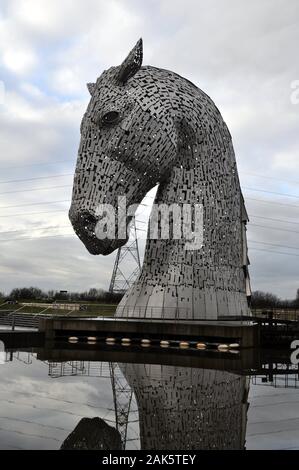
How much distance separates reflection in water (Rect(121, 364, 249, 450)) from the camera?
5426 mm

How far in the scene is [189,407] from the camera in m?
7.07

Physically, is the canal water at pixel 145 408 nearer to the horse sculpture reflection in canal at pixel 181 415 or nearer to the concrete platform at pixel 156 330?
the horse sculpture reflection in canal at pixel 181 415

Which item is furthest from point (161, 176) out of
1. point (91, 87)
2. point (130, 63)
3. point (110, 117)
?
point (91, 87)

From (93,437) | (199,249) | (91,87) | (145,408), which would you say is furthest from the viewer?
(91,87)

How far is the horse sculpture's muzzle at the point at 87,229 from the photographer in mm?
15180

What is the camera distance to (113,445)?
16.9ft

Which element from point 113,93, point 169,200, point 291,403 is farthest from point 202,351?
point 113,93

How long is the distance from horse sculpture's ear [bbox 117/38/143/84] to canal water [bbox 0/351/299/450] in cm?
897

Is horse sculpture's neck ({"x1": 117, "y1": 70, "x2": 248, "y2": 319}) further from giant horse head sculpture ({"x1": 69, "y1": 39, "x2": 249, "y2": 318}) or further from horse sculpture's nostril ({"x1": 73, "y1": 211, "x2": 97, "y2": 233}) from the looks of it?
horse sculpture's nostril ({"x1": 73, "y1": 211, "x2": 97, "y2": 233})

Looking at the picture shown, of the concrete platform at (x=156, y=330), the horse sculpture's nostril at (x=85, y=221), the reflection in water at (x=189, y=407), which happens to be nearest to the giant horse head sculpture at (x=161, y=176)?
the horse sculpture's nostril at (x=85, y=221)

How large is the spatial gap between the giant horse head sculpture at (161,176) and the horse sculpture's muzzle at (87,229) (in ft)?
0.10

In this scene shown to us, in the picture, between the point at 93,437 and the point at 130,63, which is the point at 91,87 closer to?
the point at 130,63

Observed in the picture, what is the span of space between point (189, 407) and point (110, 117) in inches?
408

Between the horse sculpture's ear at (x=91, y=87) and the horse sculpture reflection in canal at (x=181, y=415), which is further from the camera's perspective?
the horse sculpture's ear at (x=91, y=87)
